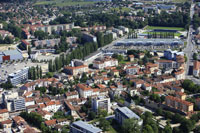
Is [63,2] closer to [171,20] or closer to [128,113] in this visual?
[171,20]

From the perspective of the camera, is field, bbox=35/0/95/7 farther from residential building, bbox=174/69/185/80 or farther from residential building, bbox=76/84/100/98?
residential building, bbox=76/84/100/98

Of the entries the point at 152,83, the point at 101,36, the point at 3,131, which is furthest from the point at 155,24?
the point at 3,131

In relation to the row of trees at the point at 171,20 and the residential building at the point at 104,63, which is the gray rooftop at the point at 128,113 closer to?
the residential building at the point at 104,63

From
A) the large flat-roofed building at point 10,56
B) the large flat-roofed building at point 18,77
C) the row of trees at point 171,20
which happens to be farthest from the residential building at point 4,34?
the row of trees at point 171,20

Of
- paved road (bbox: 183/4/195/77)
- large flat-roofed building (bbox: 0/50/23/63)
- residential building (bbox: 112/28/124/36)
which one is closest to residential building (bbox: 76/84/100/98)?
paved road (bbox: 183/4/195/77)

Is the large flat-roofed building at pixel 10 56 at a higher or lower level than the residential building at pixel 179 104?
higher

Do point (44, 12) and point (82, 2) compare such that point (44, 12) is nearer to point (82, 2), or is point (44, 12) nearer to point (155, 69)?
point (82, 2)

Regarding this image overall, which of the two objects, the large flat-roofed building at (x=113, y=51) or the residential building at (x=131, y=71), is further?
the large flat-roofed building at (x=113, y=51)
